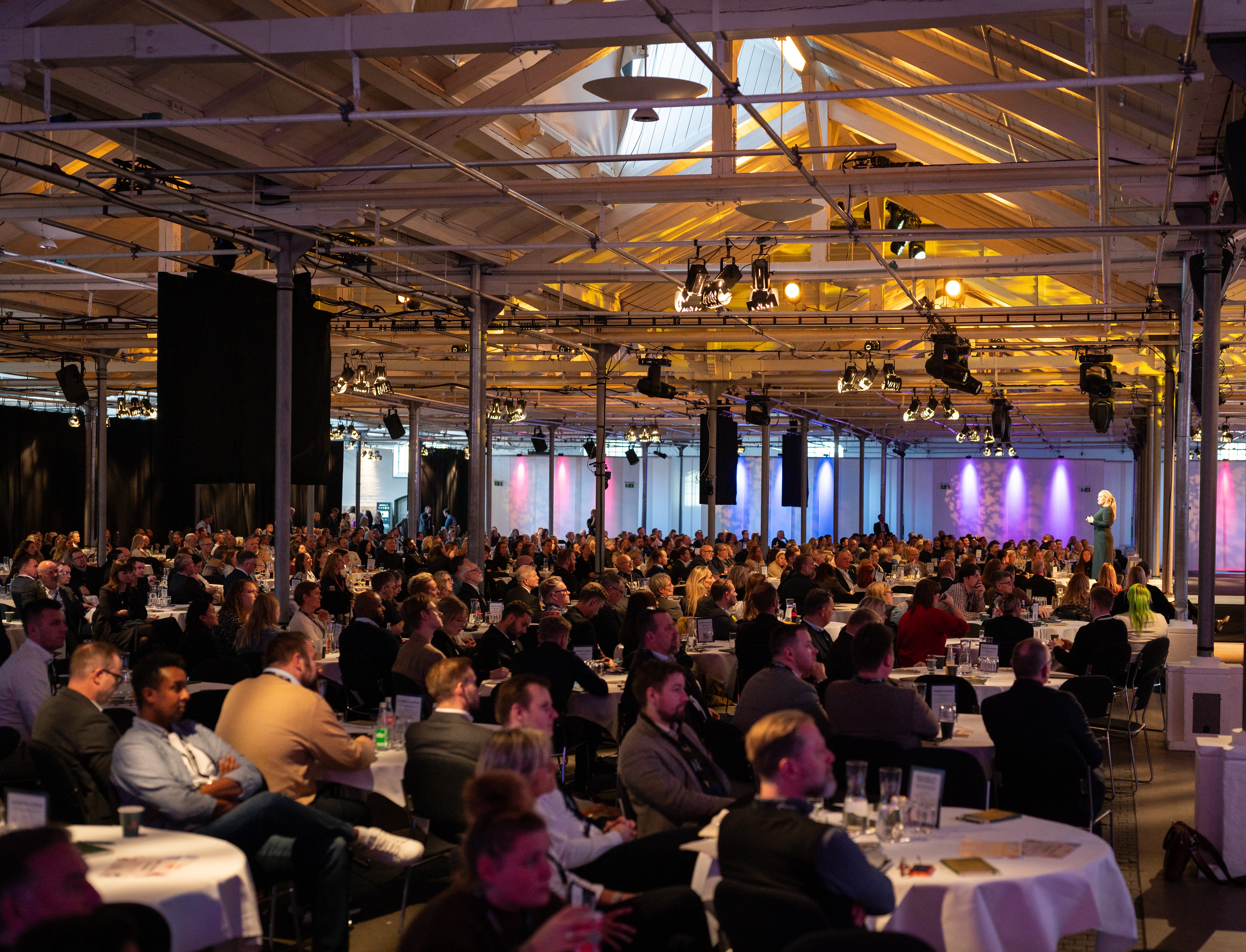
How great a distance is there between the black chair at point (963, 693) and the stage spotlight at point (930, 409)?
1088 centimetres

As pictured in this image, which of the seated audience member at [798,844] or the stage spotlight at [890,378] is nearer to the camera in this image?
the seated audience member at [798,844]

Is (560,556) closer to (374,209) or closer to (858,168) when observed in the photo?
(374,209)

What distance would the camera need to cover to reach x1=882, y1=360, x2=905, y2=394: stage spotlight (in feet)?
52.5

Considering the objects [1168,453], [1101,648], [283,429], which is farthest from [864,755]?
[1168,453]

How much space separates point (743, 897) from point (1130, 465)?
37677mm

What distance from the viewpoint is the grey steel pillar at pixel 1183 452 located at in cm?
1079

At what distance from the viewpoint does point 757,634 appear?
27.6 feet

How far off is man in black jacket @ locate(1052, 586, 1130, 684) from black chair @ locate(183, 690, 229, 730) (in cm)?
596

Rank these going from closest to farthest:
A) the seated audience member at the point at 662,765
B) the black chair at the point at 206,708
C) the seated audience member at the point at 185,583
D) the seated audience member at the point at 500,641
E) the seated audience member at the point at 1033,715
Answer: the seated audience member at the point at 662,765 → the seated audience member at the point at 1033,715 → the black chair at the point at 206,708 → the seated audience member at the point at 500,641 → the seated audience member at the point at 185,583

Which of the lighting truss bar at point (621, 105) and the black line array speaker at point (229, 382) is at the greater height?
the lighting truss bar at point (621, 105)

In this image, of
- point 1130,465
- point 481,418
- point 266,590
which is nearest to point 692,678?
point 481,418

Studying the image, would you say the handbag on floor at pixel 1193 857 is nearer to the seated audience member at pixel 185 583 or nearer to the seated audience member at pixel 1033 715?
the seated audience member at pixel 1033 715

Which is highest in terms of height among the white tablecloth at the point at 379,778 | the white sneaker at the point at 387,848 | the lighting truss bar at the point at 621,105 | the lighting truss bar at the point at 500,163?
the lighting truss bar at the point at 500,163

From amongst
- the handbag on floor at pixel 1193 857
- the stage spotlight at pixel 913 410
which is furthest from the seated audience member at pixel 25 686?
the stage spotlight at pixel 913 410
